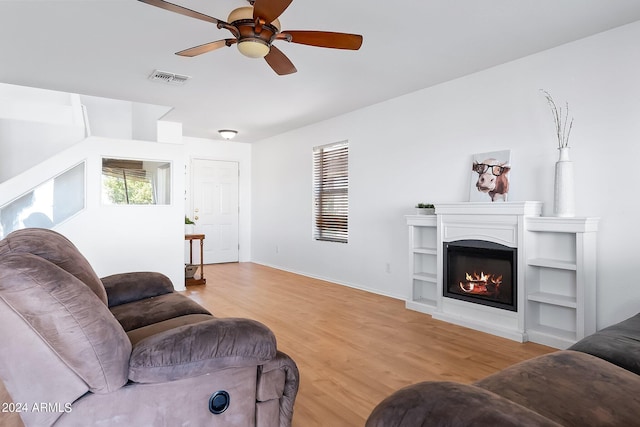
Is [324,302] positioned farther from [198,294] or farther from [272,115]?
[272,115]

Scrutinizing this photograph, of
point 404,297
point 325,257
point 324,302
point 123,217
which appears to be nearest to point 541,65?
point 404,297

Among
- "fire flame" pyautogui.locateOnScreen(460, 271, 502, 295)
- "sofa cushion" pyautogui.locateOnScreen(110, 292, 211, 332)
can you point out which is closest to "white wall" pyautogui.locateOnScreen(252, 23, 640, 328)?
"fire flame" pyautogui.locateOnScreen(460, 271, 502, 295)

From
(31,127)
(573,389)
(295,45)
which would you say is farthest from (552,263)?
(31,127)

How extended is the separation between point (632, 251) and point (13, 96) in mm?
7563

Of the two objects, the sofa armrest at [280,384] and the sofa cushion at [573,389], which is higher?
the sofa cushion at [573,389]

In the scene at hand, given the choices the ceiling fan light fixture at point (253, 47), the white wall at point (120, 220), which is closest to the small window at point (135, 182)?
the white wall at point (120, 220)

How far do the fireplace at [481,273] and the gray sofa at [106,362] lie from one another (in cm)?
255

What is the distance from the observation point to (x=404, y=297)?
4.72 meters

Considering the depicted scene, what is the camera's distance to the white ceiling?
9.04 ft

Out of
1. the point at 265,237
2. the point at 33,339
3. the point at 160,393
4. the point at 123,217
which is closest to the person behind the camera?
the point at 33,339

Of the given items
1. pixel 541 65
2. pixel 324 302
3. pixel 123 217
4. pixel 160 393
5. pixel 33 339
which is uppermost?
pixel 541 65

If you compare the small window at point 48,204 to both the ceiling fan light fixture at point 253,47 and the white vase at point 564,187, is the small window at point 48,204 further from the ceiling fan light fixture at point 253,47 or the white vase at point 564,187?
the white vase at point 564,187

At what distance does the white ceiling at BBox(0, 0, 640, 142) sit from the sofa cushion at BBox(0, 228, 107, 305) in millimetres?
1913

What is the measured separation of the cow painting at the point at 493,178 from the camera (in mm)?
3643
